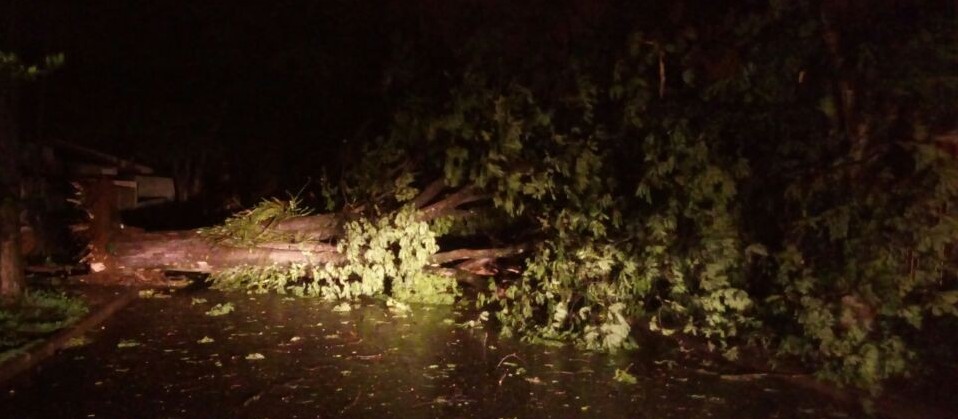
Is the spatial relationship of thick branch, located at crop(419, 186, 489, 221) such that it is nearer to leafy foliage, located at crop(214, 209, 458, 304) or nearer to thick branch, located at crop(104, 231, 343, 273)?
leafy foliage, located at crop(214, 209, 458, 304)

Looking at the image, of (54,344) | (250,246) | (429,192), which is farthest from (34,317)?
(429,192)

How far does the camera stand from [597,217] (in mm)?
8016

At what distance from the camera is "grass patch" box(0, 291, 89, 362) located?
656cm

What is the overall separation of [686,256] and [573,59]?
2381mm

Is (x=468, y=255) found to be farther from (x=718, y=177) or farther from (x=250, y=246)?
(x=718, y=177)

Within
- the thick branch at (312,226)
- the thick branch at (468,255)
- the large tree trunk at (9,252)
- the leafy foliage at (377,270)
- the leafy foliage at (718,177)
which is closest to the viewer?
the leafy foliage at (718,177)

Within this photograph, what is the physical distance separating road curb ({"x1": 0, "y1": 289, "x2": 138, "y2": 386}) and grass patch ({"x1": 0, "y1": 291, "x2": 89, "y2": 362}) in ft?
0.24

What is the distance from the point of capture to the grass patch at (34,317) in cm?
656

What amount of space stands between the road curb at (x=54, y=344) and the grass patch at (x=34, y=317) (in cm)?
7

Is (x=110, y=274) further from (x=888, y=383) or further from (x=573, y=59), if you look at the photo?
(x=888, y=383)

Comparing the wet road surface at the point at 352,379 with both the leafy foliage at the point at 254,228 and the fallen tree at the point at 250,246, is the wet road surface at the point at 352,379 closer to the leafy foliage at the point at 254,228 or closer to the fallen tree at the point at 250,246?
the fallen tree at the point at 250,246

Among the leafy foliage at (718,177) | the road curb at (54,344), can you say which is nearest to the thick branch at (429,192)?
the leafy foliage at (718,177)

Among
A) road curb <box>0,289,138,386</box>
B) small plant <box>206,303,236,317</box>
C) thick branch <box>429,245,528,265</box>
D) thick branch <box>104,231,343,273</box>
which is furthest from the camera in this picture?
thick branch <box>104,231,343,273</box>

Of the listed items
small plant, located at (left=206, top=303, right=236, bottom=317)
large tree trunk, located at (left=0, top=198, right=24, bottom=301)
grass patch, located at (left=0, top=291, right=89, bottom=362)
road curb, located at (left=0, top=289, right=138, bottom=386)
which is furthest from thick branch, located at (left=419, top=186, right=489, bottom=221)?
large tree trunk, located at (left=0, top=198, right=24, bottom=301)
